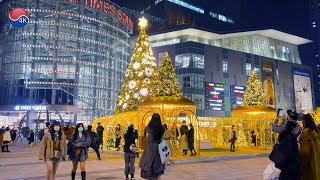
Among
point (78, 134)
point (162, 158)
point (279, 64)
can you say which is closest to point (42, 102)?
point (78, 134)

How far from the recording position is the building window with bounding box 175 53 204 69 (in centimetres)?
6075

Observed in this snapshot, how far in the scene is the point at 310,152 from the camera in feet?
17.5

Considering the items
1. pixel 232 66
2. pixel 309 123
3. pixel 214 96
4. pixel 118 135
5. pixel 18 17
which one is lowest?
pixel 118 135

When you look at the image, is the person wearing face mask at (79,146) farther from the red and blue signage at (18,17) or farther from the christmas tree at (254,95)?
the red and blue signage at (18,17)

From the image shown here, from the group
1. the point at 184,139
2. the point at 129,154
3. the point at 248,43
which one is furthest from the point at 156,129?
the point at 248,43

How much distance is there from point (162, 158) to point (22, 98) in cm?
5024

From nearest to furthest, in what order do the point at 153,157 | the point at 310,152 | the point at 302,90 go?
the point at 310,152
the point at 153,157
the point at 302,90

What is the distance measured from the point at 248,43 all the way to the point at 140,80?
5700cm

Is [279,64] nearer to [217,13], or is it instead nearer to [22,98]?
[217,13]

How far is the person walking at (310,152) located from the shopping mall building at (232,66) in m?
53.5

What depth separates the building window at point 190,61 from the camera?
2392 inches

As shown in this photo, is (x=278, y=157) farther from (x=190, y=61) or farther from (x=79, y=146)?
(x=190, y=61)

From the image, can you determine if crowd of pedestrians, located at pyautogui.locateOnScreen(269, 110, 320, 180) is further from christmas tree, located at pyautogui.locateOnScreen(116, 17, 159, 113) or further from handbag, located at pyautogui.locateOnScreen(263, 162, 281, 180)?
christmas tree, located at pyautogui.locateOnScreen(116, 17, 159, 113)

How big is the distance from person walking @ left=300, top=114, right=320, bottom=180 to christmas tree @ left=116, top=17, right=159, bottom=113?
1726 cm
